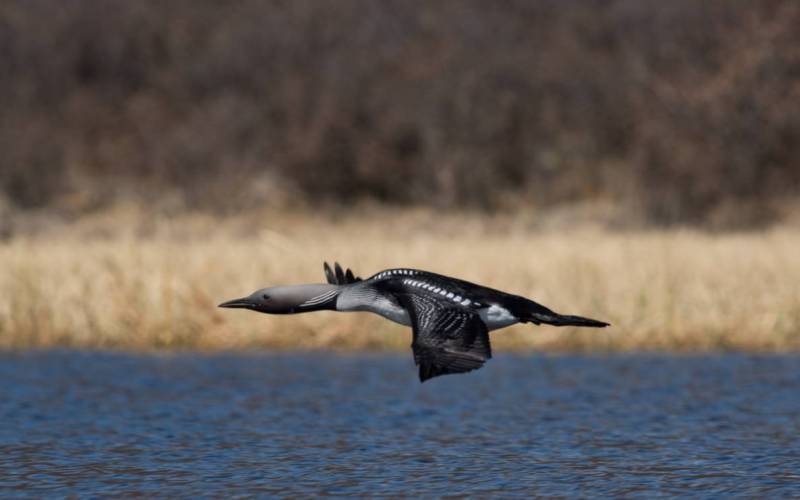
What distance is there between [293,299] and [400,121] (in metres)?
26.6

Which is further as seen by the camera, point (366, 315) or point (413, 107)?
point (413, 107)

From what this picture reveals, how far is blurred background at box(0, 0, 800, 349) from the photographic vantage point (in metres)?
31.8

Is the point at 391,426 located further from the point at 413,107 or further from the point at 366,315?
the point at 413,107

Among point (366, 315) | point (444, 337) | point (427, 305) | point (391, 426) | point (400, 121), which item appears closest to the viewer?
point (444, 337)

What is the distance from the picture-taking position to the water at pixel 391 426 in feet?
32.7

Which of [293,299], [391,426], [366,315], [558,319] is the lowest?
[391,426]

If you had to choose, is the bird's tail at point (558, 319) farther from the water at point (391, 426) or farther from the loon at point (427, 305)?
the water at point (391, 426)

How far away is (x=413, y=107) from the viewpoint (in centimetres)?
3553

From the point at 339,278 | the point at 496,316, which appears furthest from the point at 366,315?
the point at 496,316

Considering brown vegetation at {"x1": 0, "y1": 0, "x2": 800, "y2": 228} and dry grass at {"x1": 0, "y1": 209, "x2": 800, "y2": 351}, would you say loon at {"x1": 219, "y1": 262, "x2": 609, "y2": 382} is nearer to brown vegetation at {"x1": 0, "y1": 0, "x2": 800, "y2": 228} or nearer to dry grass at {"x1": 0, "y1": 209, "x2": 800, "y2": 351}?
dry grass at {"x1": 0, "y1": 209, "x2": 800, "y2": 351}

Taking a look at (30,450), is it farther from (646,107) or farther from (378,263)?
(646,107)

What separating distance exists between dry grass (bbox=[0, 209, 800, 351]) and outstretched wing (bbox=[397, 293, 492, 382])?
29.7 feet

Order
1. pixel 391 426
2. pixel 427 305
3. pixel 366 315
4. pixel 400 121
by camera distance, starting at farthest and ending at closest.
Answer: pixel 400 121, pixel 366 315, pixel 391 426, pixel 427 305

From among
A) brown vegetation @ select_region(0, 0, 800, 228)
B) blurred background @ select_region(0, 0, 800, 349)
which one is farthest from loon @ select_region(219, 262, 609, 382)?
brown vegetation @ select_region(0, 0, 800, 228)
